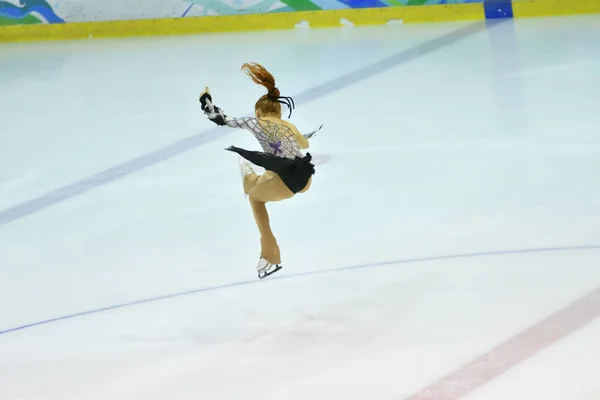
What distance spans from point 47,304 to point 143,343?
31.0 inches

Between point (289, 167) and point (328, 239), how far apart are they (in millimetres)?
1281

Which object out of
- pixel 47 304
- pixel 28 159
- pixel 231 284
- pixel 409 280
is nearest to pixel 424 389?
pixel 409 280

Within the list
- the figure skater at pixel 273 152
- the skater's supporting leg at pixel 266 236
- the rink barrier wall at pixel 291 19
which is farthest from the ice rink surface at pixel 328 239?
the rink barrier wall at pixel 291 19

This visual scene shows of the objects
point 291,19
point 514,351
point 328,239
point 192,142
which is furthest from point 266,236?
point 291,19

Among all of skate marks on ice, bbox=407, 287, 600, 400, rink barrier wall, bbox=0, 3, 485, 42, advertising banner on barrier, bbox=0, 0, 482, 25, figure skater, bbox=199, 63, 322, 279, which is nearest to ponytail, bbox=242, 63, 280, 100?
figure skater, bbox=199, 63, 322, 279

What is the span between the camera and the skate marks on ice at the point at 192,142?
6.83 m

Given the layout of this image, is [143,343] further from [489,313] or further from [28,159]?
[28,159]

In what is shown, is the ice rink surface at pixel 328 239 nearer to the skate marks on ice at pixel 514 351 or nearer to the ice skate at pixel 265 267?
the skate marks on ice at pixel 514 351

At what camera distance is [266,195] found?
180 inches

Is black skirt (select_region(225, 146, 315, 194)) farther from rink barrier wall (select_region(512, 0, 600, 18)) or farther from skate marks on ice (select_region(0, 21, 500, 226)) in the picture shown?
rink barrier wall (select_region(512, 0, 600, 18))

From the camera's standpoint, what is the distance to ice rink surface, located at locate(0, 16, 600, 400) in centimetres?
415

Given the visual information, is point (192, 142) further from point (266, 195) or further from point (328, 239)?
point (266, 195)

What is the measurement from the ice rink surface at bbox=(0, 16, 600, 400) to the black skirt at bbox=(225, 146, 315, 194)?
2.05 ft

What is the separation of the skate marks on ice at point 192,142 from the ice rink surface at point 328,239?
0.03 metres
